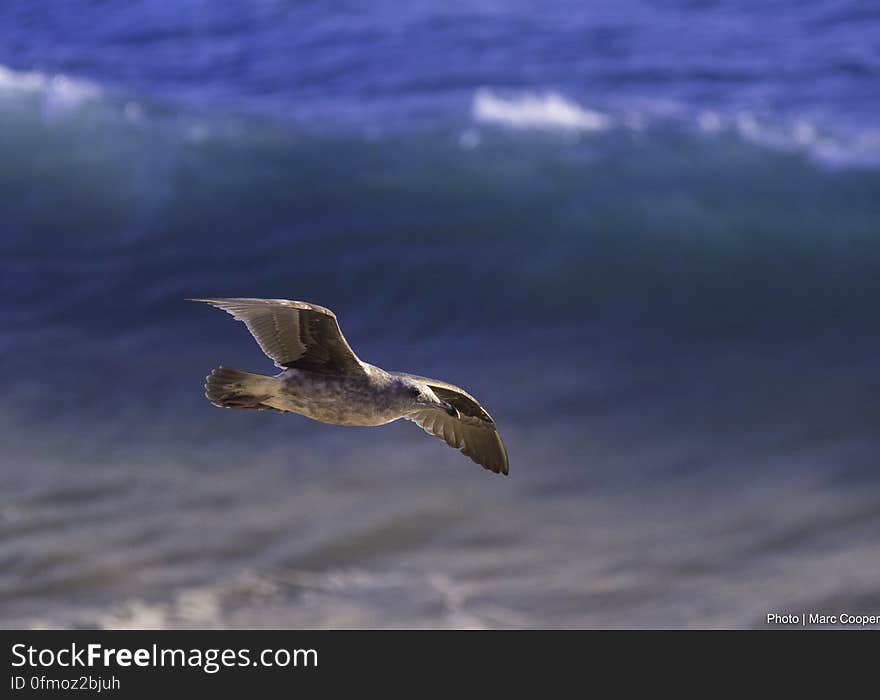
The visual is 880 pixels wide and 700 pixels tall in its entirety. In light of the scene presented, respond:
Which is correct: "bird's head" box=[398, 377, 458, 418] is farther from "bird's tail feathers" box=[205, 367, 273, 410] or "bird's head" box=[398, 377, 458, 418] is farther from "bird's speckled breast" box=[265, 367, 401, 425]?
A: "bird's tail feathers" box=[205, 367, 273, 410]

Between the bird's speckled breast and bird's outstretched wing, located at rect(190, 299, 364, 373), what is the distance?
54mm

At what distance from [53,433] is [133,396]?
3.73ft

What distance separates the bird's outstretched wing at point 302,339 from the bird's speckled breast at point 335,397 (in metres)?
0.05

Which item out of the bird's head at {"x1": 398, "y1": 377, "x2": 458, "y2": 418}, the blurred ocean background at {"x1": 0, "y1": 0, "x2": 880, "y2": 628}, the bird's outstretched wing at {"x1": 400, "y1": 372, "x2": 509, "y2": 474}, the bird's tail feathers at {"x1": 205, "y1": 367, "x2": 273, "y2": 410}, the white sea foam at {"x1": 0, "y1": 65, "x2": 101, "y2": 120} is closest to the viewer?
the bird's tail feathers at {"x1": 205, "y1": 367, "x2": 273, "y2": 410}

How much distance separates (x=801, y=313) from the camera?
18.6 m

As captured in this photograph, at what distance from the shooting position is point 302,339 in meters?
5.95

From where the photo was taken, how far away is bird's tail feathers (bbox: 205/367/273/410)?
5840 millimetres

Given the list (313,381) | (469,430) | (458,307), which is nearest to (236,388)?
(313,381)

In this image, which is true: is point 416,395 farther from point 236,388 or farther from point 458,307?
point 458,307

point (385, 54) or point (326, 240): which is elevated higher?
point (385, 54)

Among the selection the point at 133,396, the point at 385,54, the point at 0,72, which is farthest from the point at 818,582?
the point at 0,72

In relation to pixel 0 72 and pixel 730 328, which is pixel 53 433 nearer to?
pixel 730 328

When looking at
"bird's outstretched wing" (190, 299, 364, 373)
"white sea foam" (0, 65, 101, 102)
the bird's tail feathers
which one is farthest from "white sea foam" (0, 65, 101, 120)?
the bird's tail feathers

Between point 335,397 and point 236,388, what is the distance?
434 millimetres
